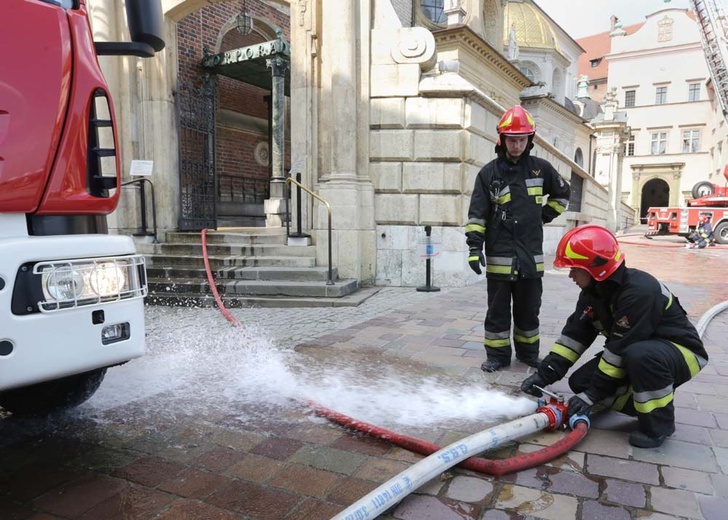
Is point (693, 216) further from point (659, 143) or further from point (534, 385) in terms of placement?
point (659, 143)

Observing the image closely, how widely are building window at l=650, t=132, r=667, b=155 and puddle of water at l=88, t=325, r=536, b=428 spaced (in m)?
55.1

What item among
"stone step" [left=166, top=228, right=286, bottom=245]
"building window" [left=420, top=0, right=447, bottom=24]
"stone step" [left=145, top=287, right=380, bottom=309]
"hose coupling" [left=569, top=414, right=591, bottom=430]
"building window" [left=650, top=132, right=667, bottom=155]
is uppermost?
"building window" [left=420, top=0, right=447, bottom=24]

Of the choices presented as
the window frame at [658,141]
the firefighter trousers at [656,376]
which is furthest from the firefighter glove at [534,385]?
the window frame at [658,141]

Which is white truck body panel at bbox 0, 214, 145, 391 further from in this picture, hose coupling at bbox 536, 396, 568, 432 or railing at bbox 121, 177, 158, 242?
railing at bbox 121, 177, 158, 242

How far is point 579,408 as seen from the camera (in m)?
3.01

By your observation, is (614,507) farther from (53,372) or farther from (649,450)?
(53,372)

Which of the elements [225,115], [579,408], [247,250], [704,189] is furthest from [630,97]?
[579,408]

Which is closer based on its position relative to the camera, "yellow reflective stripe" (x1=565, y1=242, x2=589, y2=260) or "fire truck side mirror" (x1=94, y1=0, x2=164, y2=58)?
"fire truck side mirror" (x1=94, y1=0, x2=164, y2=58)

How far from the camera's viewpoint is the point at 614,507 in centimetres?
225

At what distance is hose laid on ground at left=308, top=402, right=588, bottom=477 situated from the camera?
252 cm

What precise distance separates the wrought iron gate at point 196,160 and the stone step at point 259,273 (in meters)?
1.91

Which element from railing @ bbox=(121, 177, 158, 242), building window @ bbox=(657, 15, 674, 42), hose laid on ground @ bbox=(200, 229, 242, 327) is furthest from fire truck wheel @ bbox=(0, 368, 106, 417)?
building window @ bbox=(657, 15, 674, 42)

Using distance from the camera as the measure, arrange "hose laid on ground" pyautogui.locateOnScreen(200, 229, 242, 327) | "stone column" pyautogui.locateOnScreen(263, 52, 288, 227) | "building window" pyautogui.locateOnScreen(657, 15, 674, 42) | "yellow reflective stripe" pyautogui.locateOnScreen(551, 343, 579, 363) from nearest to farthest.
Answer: "yellow reflective stripe" pyautogui.locateOnScreen(551, 343, 579, 363), "hose laid on ground" pyautogui.locateOnScreen(200, 229, 242, 327), "stone column" pyautogui.locateOnScreen(263, 52, 288, 227), "building window" pyautogui.locateOnScreen(657, 15, 674, 42)

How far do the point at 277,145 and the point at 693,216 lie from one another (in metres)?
16.8
